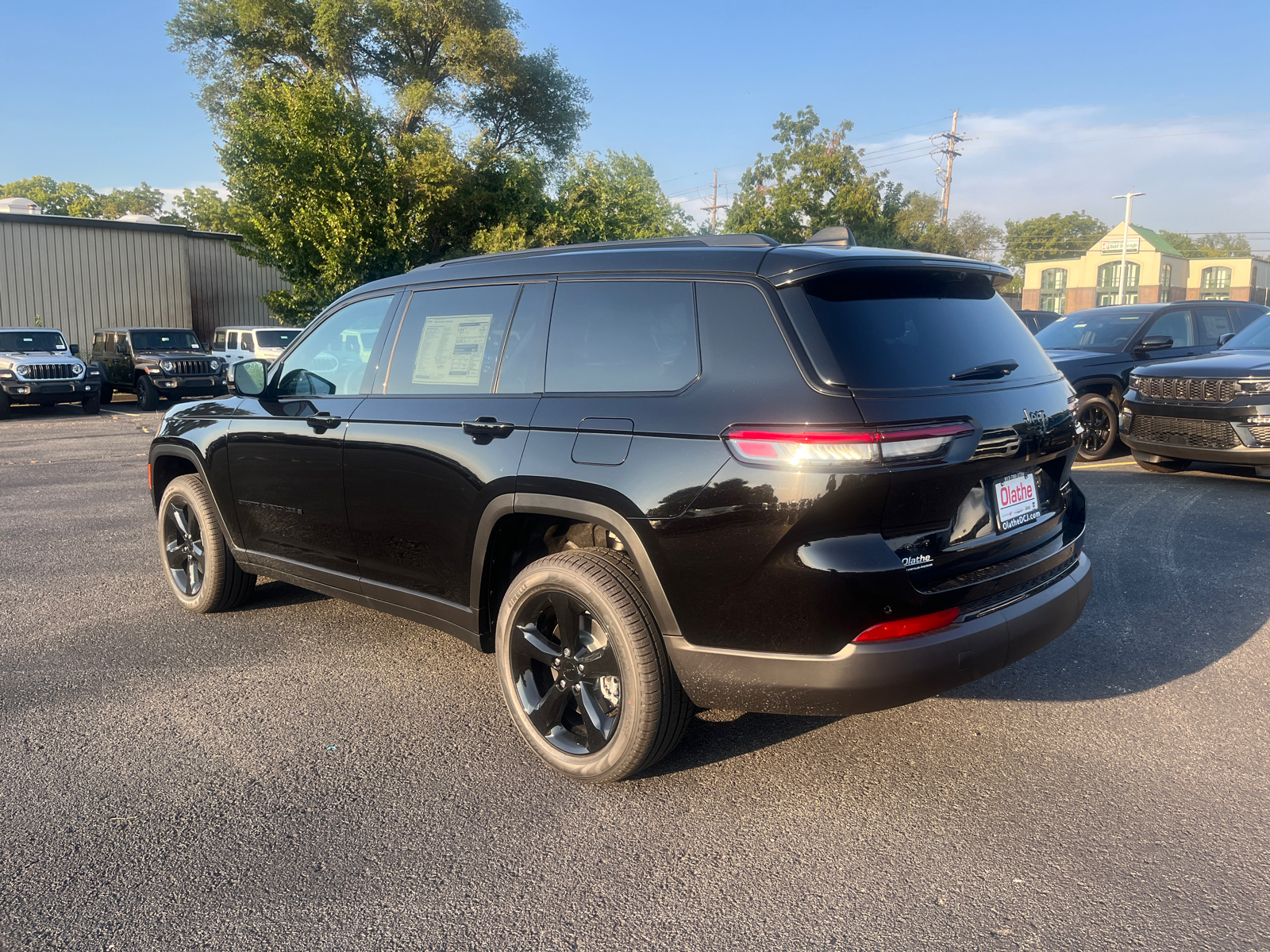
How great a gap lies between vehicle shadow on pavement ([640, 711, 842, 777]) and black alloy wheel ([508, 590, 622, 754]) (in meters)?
0.29

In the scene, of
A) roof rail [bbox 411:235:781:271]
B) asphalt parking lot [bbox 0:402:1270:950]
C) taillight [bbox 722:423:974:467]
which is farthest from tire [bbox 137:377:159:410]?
taillight [bbox 722:423:974:467]

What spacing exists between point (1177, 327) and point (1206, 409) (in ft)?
→ 11.9

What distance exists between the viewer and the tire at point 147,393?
21.4 meters

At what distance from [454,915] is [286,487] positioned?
8.48 ft

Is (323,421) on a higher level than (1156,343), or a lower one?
lower

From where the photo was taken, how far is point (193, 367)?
21688 millimetres

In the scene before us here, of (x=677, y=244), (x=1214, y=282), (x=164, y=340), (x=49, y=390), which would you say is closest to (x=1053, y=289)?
(x=1214, y=282)

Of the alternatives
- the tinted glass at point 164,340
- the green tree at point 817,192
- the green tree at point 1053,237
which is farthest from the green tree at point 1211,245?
the tinted glass at point 164,340

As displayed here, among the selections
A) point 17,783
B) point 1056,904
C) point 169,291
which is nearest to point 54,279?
point 169,291

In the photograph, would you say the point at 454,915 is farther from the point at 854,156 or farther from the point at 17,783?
the point at 854,156

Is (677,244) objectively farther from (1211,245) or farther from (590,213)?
(1211,245)

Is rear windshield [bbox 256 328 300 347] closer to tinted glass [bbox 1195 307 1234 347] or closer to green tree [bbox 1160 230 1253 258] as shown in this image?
tinted glass [bbox 1195 307 1234 347]

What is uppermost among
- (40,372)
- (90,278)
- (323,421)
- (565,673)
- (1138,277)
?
(1138,277)

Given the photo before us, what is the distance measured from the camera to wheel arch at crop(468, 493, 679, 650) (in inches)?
118
